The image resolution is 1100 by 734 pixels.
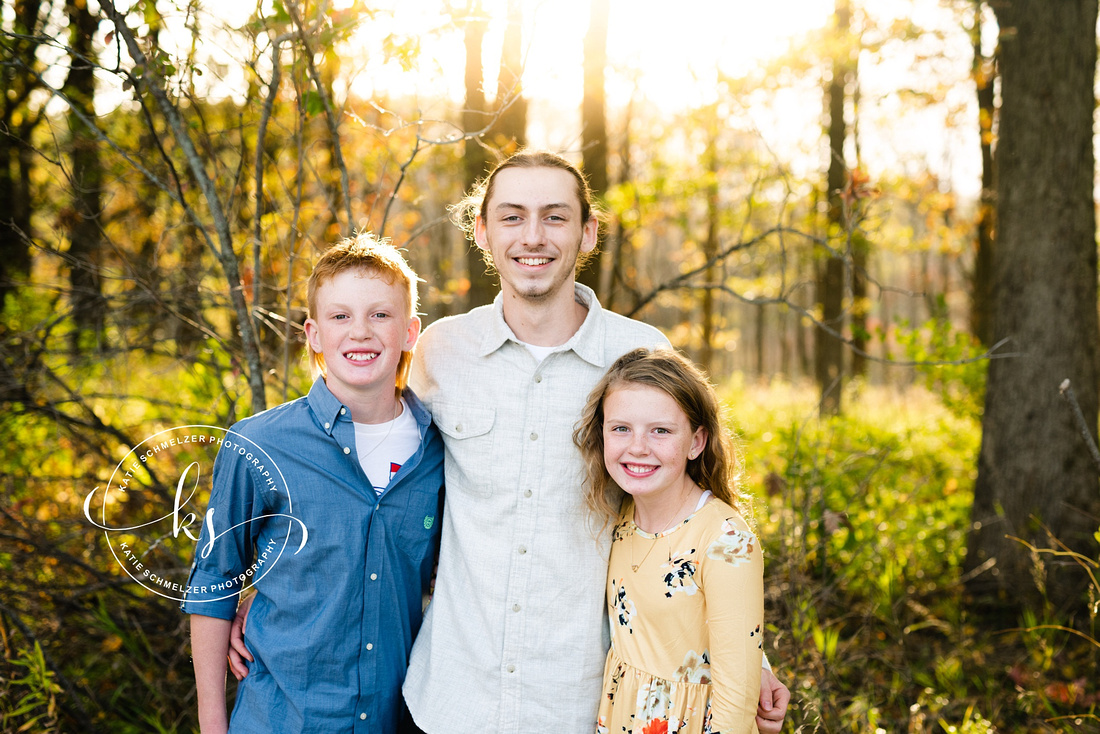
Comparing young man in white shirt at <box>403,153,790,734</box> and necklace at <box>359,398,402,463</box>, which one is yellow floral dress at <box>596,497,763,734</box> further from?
necklace at <box>359,398,402,463</box>

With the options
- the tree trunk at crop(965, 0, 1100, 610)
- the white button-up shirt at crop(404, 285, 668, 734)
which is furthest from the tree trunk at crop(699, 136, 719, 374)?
the white button-up shirt at crop(404, 285, 668, 734)

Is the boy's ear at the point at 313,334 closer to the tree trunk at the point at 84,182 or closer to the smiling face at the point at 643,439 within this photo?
the smiling face at the point at 643,439

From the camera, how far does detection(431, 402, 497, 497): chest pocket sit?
229 cm

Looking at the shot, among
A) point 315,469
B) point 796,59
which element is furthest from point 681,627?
point 796,59

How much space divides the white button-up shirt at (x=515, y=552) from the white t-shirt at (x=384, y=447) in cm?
12

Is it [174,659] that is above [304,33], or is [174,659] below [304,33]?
below

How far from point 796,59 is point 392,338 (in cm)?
957

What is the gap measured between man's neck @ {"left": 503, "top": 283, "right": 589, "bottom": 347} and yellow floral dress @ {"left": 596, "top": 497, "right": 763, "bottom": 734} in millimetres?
680

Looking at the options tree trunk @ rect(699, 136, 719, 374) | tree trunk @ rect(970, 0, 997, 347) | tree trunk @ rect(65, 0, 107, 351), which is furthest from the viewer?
tree trunk @ rect(699, 136, 719, 374)

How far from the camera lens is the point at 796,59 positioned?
996cm

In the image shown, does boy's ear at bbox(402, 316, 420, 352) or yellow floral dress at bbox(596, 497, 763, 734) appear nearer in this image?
yellow floral dress at bbox(596, 497, 763, 734)

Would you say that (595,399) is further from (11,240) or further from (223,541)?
(11,240)

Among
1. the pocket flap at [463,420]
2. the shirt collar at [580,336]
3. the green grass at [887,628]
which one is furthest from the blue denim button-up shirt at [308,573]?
the green grass at [887,628]

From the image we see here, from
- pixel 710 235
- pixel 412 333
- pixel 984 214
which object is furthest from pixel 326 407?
pixel 710 235
